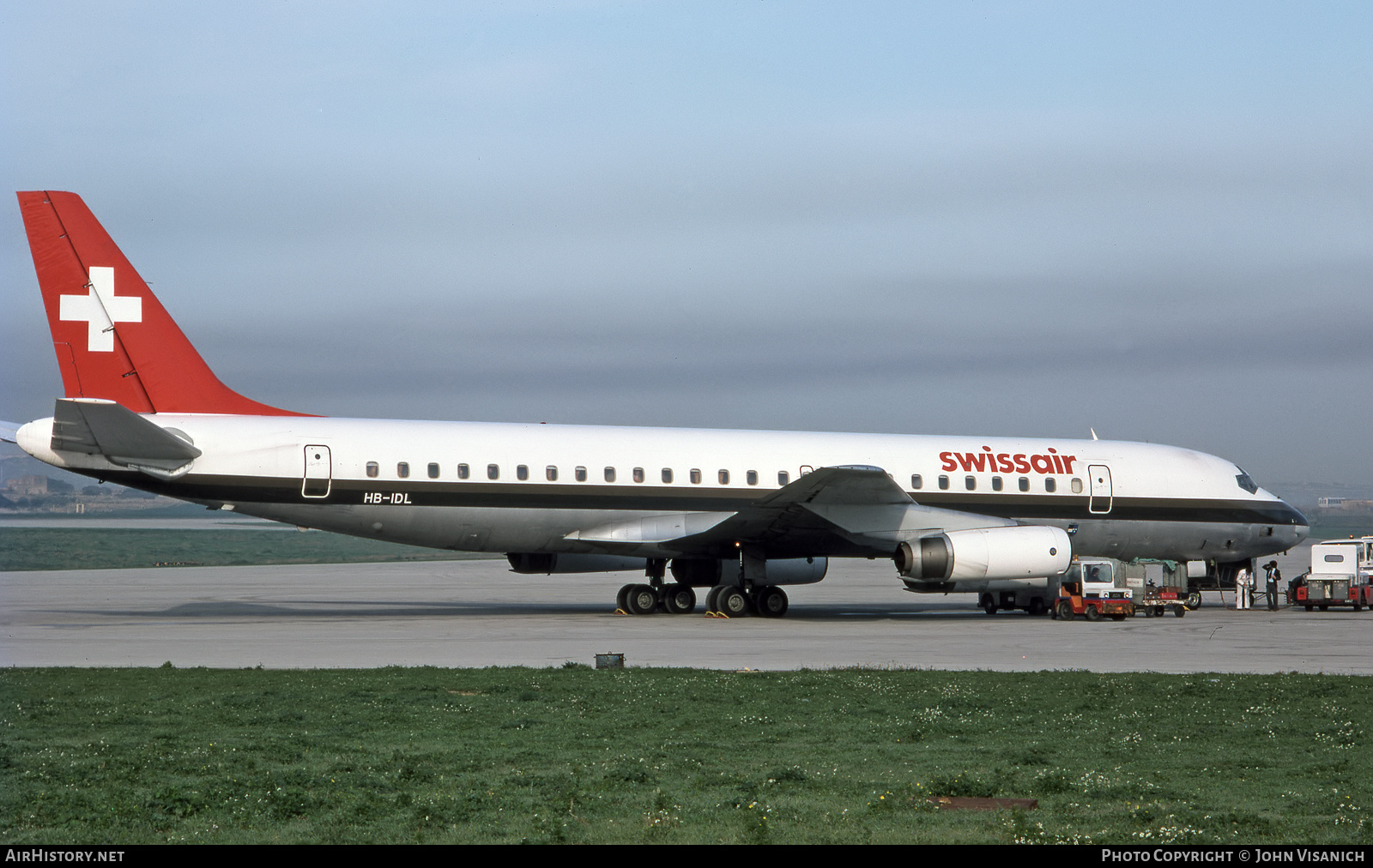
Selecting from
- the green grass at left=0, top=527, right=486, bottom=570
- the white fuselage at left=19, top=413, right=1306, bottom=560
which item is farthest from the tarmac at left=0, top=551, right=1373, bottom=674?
the green grass at left=0, top=527, right=486, bottom=570

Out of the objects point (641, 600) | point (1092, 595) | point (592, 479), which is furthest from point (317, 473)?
point (1092, 595)

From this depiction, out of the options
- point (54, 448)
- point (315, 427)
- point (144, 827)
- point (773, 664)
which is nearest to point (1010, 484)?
point (773, 664)

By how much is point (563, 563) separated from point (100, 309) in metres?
9.84

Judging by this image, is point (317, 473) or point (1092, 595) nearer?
point (317, 473)

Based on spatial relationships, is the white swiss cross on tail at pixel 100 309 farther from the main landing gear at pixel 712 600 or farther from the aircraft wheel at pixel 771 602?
the aircraft wheel at pixel 771 602

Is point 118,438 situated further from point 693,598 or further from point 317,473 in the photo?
point 693,598

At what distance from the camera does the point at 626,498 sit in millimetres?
23312

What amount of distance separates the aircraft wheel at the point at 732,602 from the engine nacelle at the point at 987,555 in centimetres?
318

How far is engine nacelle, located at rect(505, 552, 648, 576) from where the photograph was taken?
25125mm

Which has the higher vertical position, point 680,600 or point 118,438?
point 118,438

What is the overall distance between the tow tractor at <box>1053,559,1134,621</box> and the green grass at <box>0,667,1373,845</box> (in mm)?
10866

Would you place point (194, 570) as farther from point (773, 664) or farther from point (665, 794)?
point (665, 794)

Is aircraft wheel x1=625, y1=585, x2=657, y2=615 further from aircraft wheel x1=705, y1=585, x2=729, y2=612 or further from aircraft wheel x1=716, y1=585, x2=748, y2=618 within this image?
aircraft wheel x1=716, y1=585, x2=748, y2=618

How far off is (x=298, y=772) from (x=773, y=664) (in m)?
8.15
